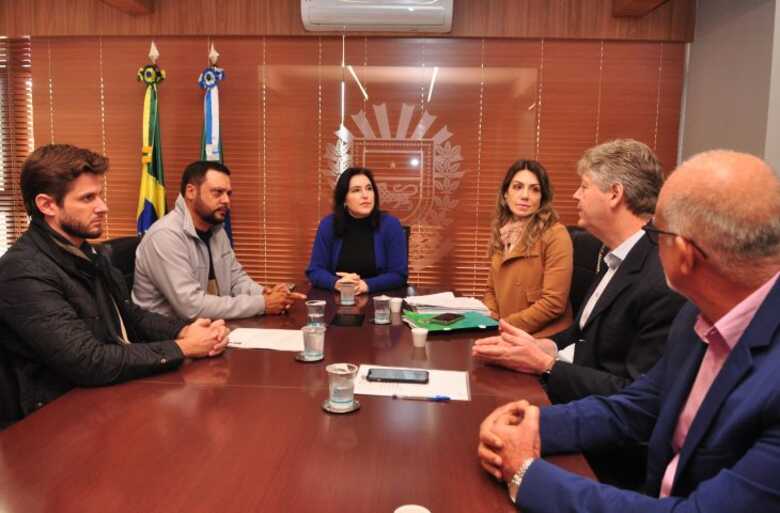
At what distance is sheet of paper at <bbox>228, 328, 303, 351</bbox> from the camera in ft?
6.44

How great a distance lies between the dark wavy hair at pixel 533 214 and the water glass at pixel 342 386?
1.64 metres

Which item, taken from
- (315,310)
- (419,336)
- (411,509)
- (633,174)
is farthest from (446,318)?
(411,509)

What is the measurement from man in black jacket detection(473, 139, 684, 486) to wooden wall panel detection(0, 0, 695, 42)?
2556 mm

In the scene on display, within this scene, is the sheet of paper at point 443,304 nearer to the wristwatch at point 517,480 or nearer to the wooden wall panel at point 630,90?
the wristwatch at point 517,480

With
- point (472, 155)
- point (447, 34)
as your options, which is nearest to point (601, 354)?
point (472, 155)

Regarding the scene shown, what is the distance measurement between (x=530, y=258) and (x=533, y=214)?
0.25m

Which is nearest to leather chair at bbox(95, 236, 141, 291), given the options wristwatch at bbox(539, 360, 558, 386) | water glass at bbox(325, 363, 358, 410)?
water glass at bbox(325, 363, 358, 410)

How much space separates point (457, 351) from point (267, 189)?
9.83ft

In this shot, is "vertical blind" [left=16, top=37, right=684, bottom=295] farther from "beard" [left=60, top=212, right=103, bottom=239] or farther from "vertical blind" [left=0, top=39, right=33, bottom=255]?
"beard" [left=60, top=212, right=103, bottom=239]

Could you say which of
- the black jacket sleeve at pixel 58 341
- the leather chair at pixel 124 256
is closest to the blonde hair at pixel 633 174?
the black jacket sleeve at pixel 58 341

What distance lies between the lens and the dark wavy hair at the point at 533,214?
113 inches

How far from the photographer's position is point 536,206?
301 cm

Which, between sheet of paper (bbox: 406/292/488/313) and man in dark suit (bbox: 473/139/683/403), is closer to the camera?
man in dark suit (bbox: 473/139/683/403)

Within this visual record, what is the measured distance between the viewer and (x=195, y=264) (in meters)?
2.63
